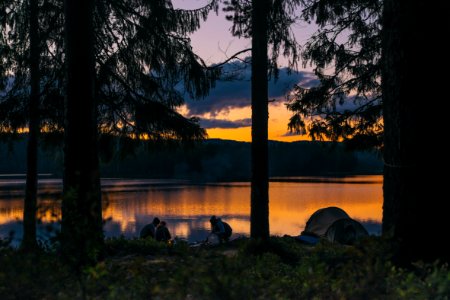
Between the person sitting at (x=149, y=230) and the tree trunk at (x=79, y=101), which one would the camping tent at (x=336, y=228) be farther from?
the tree trunk at (x=79, y=101)

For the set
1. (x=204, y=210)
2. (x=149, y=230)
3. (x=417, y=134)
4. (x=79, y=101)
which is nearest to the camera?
(x=417, y=134)

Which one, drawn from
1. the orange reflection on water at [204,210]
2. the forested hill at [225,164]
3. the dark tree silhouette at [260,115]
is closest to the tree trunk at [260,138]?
the dark tree silhouette at [260,115]

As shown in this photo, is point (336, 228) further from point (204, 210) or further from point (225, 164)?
point (225, 164)

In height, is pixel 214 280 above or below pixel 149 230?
above

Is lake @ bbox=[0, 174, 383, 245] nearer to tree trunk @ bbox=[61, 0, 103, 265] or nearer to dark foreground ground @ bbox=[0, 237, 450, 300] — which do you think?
tree trunk @ bbox=[61, 0, 103, 265]

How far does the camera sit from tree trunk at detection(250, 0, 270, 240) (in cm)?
1224

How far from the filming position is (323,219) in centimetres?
2122

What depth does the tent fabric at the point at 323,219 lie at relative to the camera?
20.8 meters

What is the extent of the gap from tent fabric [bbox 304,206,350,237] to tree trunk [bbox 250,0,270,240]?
27.7 ft

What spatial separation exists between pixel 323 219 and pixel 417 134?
15784mm

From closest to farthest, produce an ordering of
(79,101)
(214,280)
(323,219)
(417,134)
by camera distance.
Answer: (214,280) < (417,134) < (79,101) < (323,219)

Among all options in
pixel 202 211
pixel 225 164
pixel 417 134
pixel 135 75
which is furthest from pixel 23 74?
pixel 225 164

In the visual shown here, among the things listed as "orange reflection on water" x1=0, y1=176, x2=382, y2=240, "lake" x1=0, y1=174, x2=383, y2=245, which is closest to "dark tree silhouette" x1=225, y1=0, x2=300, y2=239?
"lake" x1=0, y1=174, x2=383, y2=245

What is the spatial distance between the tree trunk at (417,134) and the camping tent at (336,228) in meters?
14.0
